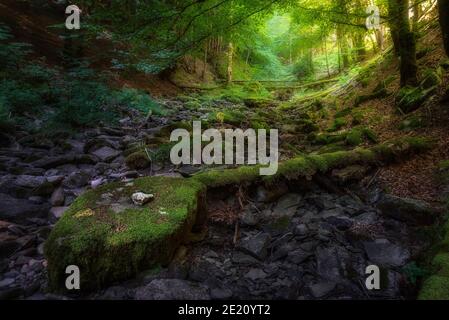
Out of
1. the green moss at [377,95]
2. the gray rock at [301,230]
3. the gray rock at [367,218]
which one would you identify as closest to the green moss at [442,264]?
the gray rock at [367,218]

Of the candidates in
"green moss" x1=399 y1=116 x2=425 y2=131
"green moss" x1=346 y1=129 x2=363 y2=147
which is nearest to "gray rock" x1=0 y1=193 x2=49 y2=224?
"green moss" x1=346 y1=129 x2=363 y2=147

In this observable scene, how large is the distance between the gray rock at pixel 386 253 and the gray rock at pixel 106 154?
4.98 meters

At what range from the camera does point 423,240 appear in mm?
3725

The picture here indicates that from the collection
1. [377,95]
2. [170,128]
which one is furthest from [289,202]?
[377,95]

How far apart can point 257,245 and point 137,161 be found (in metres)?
3.31

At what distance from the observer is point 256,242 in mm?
3930

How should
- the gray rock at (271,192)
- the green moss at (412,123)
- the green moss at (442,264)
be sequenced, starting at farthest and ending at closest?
the green moss at (412,123) < the gray rock at (271,192) < the green moss at (442,264)

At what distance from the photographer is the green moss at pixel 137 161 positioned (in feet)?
20.3

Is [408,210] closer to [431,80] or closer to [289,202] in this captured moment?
[289,202]

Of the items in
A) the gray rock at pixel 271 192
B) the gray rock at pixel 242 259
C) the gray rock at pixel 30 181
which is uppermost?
the gray rock at pixel 30 181

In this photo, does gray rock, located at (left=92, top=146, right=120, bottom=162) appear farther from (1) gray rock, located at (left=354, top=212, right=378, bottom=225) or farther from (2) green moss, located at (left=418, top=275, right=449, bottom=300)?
(2) green moss, located at (left=418, top=275, right=449, bottom=300)

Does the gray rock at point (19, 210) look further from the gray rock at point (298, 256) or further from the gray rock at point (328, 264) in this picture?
the gray rock at point (328, 264)
